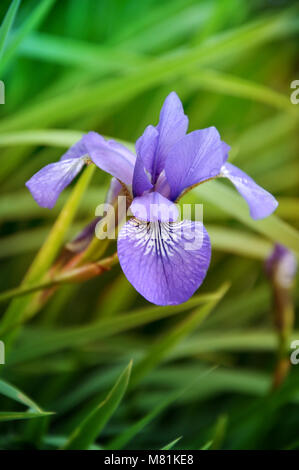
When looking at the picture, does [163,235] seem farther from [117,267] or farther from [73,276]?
[117,267]

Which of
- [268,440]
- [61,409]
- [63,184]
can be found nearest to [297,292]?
[268,440]

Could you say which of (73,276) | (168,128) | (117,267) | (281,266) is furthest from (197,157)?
(117,267)

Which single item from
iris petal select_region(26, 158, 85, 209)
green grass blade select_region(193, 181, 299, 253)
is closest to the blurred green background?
green grass blade select_region(193, 181, 299, 253)

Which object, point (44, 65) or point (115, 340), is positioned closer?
point (115, 340)

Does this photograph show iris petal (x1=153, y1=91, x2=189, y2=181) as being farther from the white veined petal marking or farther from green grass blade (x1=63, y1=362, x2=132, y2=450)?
green grass blade (x1=63, y1=362, x2=132, y2=450)

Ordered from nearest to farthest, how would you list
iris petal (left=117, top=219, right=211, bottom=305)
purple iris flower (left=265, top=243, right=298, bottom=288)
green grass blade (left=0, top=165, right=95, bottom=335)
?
iris petal (left=117, top=219, right=211, bottom=305)
green grass blade (left=0, top=165, right=95, bottom=335)
purple iris flower (left=265, top=243, right=298, bottom=288)

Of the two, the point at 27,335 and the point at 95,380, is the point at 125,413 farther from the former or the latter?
the point at 27,335
